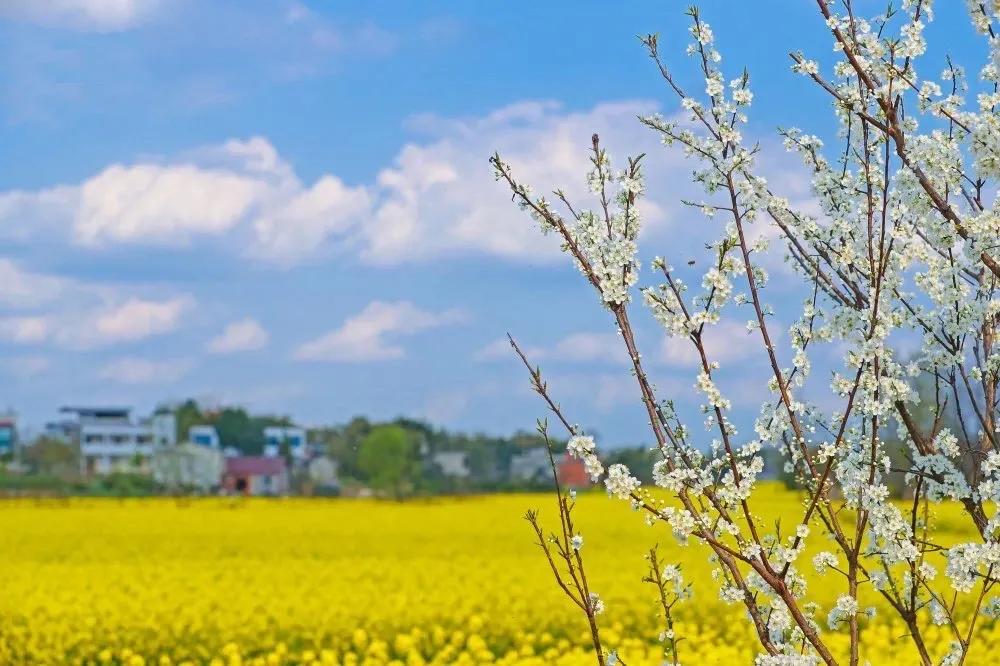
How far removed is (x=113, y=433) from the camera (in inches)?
3182

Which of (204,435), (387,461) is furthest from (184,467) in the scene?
(204,435)

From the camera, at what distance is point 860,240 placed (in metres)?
3.03

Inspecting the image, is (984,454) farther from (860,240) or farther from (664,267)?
(664,267)

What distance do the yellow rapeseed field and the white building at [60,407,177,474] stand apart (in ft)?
198

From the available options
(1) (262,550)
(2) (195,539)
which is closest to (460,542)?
(1) (262,550)

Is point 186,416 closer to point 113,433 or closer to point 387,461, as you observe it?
point 113,433

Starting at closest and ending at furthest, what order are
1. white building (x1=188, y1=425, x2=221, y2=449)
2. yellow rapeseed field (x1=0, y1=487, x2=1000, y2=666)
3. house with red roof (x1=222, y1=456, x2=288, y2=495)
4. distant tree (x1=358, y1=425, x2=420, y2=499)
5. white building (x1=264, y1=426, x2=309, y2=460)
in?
yellow rapeseed field (x1=0, y1=487, x2=1000, y2=666)
distant tree (x1=358, y1=425, x2=420, y2=499)
house with red roof (x1=222, y1=456, x2=288, y2=495)
white building (x1=264, y1=426, x2=309, y2=460)
white building (x1=188, y1=425, x2=221, y2=449)

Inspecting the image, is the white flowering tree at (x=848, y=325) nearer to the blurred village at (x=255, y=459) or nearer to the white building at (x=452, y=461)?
the blurred village at (x=255, y=459)

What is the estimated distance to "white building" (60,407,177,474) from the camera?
77.4 m

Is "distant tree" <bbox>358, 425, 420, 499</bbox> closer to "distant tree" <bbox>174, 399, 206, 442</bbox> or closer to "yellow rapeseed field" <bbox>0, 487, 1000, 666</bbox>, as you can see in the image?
"yellow rapeseed field" <bbox>0, 487, 1000, 666</bbox>

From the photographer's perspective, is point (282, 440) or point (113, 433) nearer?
point (282, 440)

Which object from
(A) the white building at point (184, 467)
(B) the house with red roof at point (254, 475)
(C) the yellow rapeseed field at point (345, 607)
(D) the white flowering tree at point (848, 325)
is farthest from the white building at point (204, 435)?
(D) the white flowering tree at point (848, 325)

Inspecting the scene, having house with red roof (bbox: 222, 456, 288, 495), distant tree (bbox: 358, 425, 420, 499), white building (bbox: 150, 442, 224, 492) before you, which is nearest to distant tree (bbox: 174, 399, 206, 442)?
house with red roof (bbox: 222, 456, 288, 495)

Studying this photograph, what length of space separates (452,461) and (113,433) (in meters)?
43.4
